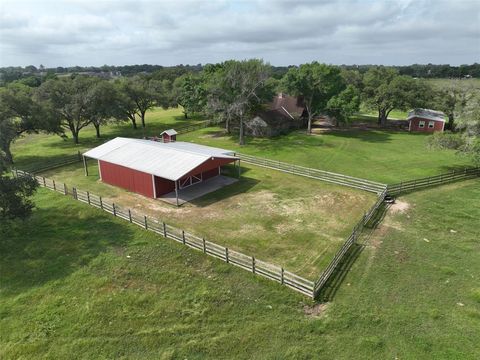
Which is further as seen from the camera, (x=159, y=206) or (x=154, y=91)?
(x=154, y=91)

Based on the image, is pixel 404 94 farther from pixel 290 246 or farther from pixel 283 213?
pixel 290 246

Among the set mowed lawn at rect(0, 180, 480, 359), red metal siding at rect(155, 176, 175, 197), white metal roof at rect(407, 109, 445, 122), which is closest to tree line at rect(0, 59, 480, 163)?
white metal roof at rect(407, 109, 445, 122)

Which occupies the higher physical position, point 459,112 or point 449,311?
point 459,112

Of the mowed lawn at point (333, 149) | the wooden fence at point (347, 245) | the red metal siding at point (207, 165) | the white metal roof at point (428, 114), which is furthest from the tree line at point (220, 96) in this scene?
the wooden fence at point (347, 245)

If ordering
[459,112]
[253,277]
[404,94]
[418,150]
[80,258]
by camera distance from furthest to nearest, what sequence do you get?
[404,94]
[418,150]
[459,112]
[80,258]
[253,277]

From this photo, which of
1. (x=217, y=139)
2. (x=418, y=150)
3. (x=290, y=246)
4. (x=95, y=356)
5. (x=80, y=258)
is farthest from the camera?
(x=217, y=139)

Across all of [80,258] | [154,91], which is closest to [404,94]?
[154,91]

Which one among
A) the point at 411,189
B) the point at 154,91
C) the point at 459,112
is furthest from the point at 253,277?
the point at 154,91
